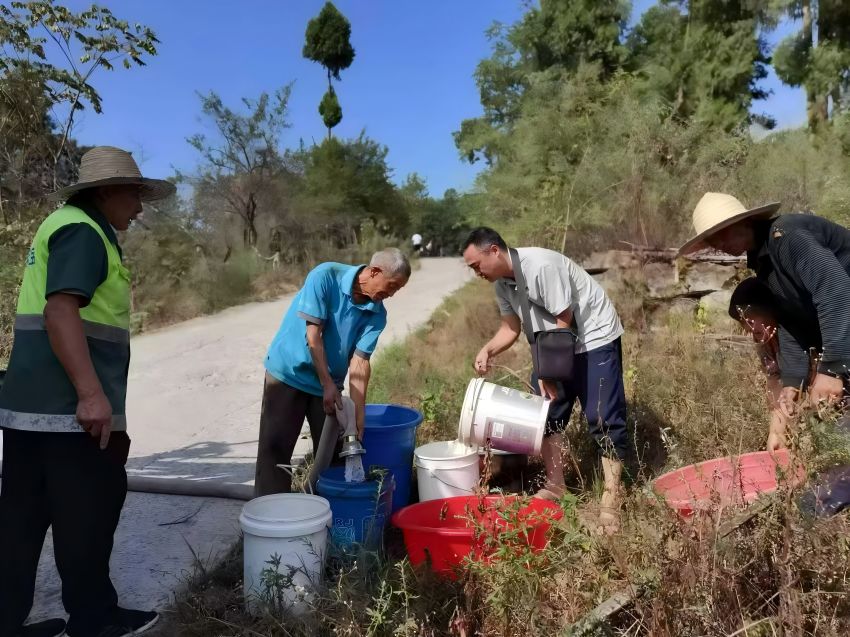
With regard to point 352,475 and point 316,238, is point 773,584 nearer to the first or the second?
point 352,475

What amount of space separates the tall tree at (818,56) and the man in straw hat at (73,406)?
43.9 feet

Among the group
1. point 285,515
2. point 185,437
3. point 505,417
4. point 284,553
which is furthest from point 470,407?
point 185,437

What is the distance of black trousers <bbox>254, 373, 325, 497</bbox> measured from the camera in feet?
11.1

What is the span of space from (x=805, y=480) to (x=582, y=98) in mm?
12096

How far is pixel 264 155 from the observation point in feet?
64.6

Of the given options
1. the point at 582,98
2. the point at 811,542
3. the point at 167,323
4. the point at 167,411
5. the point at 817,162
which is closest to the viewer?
the point at 811,542

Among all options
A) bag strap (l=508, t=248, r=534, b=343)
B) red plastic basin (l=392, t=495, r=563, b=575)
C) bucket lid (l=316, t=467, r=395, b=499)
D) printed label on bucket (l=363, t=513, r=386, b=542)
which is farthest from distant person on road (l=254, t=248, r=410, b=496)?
red plastic basin (l=392, t=495, r=563, b=575)

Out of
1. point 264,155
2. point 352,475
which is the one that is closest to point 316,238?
point 264,155

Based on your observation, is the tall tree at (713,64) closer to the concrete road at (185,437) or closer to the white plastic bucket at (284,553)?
the concrete road at (185,437)

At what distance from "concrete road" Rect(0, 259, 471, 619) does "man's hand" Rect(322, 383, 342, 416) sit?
87 cm

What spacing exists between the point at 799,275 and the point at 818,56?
12719mm

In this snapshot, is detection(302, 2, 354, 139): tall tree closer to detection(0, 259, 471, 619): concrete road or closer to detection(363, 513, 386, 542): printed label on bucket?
detection(0, 259, 471, 619): concrete road

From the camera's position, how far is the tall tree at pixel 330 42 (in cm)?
3209

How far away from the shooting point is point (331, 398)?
10.2 feet
